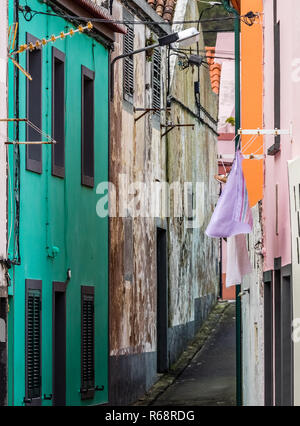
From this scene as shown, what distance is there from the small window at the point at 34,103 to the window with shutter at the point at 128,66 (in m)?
5.82

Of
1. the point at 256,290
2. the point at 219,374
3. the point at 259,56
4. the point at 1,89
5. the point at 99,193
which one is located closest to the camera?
the point at 1,89

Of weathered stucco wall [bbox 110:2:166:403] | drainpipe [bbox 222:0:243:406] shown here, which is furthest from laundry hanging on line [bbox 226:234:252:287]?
weathered stucco wall [bbox 110:2:166:403]

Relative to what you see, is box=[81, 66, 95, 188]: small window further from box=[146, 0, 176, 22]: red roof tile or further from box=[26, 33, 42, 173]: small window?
box=[146, 0, 176, 22]: red roof tile

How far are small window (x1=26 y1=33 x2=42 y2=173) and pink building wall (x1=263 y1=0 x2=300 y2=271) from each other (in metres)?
3.75

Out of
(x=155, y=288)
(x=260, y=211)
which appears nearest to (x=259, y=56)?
(x=260, y=211)

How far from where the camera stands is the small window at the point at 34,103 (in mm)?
20797

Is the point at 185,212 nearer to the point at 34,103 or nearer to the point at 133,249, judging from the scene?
the point at 133,249

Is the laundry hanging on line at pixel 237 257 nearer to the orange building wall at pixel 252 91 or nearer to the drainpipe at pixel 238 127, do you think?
the orange building wall at pixel 252 91

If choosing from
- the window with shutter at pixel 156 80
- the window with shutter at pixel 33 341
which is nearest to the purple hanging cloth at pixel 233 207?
the window with shutter at pixel 33 341

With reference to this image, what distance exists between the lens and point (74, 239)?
76.3 ft

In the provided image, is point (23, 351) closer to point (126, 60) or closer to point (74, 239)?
point (74, 239)

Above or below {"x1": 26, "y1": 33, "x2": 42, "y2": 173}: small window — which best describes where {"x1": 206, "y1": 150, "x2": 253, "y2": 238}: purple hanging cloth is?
below

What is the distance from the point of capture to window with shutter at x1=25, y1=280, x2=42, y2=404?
20.2 metres

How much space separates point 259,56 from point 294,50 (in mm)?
6936
